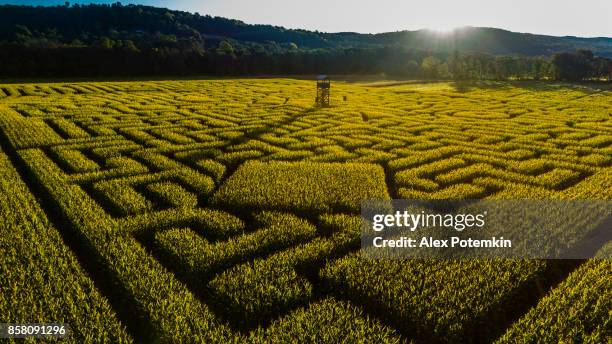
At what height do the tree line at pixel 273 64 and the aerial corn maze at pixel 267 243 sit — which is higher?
the tree line at pixel 273 64

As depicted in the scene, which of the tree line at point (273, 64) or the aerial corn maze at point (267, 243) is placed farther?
the tree line at point (273, 64)

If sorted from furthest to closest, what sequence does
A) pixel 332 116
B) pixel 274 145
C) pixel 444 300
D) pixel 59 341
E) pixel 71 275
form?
pixel 332 116 → pixel 274 145 → pixel 71 275 → pixel 444 300 → pixel 59 341

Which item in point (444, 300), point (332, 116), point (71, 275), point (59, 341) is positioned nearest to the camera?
point (59, 341)

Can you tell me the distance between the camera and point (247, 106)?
3350cm

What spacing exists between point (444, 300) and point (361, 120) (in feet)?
70.8

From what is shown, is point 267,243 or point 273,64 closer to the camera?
point 267,243

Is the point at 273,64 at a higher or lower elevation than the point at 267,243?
higher

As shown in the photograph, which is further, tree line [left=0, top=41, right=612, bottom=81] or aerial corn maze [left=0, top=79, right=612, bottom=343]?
tree line [left=0, top=41, right=612, bottom=81]

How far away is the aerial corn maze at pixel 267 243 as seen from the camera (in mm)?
5785

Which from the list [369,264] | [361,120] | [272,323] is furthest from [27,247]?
[361,120]

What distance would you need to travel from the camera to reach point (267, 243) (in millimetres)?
8125

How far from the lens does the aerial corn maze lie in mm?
5785

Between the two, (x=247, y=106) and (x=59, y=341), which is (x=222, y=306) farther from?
(x=247, y=106)

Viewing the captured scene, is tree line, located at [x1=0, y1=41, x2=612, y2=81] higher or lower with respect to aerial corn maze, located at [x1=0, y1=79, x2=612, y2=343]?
higher
